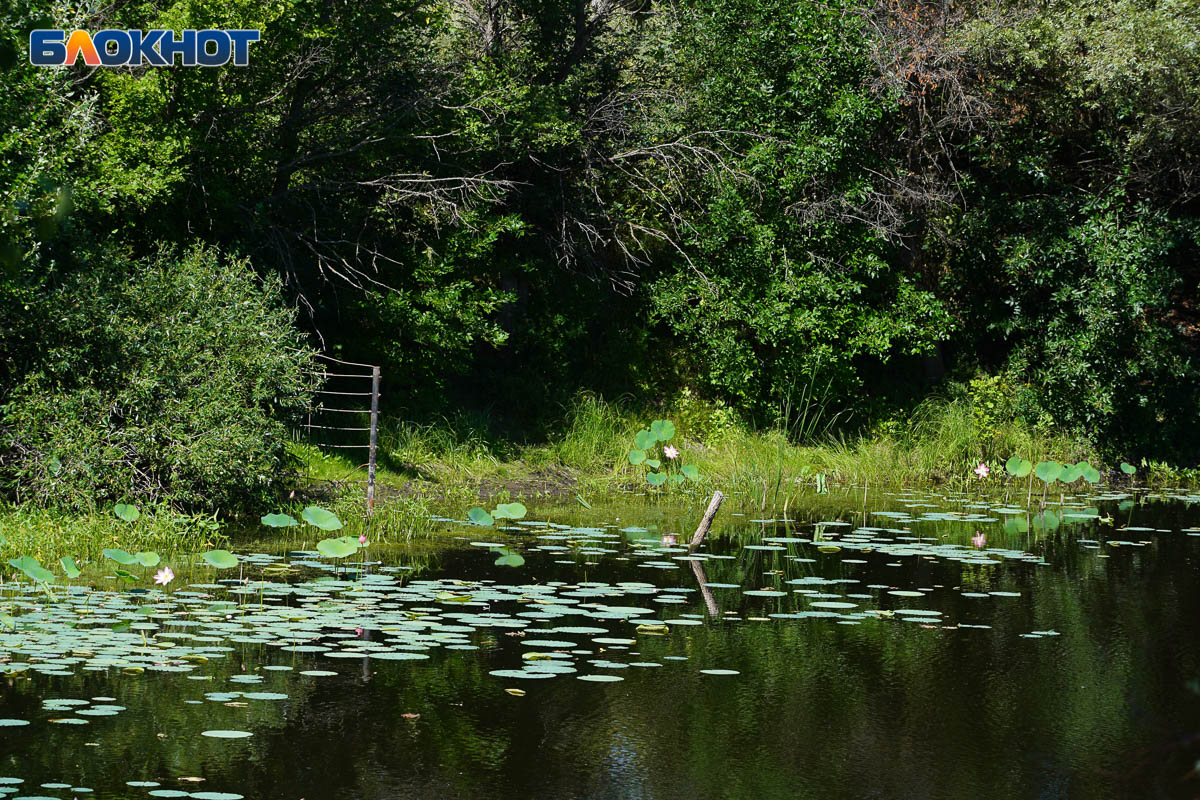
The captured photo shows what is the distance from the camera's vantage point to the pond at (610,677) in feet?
17.0

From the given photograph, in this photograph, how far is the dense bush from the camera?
10648mm

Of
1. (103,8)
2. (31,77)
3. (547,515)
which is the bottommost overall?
(547,515)

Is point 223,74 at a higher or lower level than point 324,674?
higher

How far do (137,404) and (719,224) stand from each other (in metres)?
9.51

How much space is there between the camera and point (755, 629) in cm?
795

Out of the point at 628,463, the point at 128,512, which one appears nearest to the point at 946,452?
the point at 628,463

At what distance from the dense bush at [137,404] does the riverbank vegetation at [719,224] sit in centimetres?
192

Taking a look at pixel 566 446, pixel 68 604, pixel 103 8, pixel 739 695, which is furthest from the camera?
pixel 566 446

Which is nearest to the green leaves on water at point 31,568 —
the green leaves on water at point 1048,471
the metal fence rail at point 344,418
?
the metal fence rail at point 344,418

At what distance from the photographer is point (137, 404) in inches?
432

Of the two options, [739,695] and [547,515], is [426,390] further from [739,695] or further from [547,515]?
[739,695]

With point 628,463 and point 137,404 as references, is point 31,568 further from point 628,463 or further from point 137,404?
point 628,463

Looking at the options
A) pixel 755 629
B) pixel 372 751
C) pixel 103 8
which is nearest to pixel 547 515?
pixel 755 629

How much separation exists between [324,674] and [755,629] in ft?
8.78
